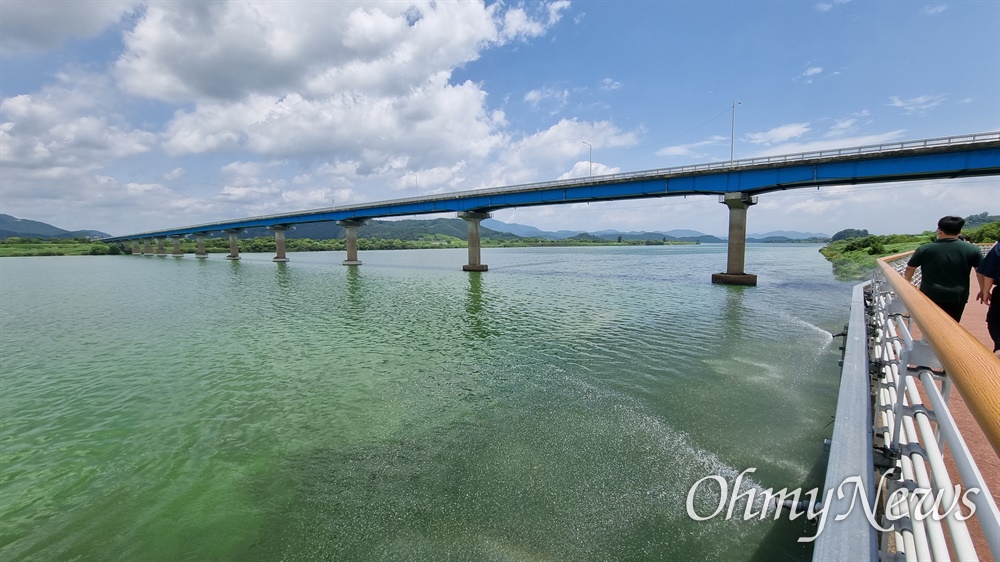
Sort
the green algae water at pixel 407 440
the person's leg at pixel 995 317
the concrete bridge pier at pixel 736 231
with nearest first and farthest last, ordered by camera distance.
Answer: the green algae water at pixel 407 440 < the person's leg at pixel 995 317 < the concrete bridge pier at pixel 736 231

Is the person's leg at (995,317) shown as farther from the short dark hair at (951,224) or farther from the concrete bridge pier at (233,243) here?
the concrete bridge pier at (233,243)

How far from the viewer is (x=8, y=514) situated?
22.8 feet

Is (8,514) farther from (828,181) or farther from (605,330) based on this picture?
(828,181)

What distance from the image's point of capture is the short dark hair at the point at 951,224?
7.02 m

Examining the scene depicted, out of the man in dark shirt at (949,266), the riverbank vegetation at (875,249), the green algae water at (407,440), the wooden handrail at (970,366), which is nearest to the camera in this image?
the wooden handrail at (970,366)

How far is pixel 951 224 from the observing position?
7102 millimetres

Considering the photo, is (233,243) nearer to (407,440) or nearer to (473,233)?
(473,233)

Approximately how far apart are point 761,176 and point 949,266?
122ft

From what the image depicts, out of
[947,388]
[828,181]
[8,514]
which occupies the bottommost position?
[8,514]

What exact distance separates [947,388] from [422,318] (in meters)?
21.9

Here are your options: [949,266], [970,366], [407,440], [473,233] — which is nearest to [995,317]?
[949,266]

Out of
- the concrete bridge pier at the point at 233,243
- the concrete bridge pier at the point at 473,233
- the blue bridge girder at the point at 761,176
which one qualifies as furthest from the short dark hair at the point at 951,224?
the concrete bridge pier at the point at 233,243

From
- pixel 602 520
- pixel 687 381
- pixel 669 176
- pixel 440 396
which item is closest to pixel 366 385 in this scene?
pixel 440 396

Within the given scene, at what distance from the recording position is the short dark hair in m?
7.02
